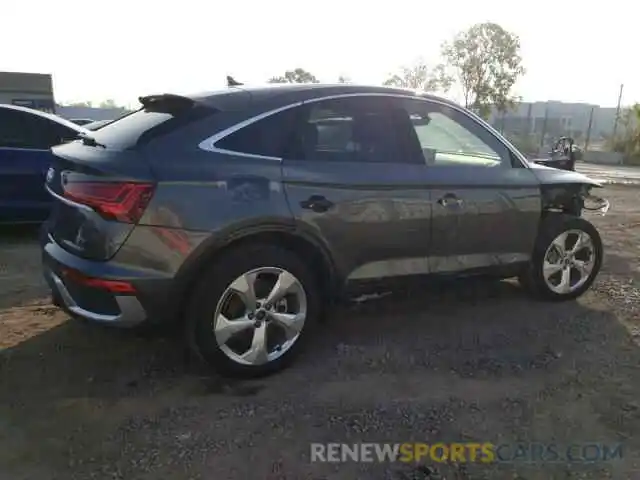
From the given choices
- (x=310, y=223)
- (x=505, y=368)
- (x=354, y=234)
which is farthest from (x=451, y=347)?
(x=310, y=223)

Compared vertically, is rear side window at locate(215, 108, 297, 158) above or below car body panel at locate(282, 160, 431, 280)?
above

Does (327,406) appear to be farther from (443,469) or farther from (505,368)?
(505,368)

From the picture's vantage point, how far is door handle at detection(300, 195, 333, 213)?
11.1ft

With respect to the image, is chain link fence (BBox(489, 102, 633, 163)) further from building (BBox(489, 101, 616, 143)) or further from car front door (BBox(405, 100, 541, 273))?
car front door (BBox(405, 100, 541, 273))

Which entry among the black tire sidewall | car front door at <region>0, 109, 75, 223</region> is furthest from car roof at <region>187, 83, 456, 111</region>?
car front door at <region>0, 109, 75, 223</region>

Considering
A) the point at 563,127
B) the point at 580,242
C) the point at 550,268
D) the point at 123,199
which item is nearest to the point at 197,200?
the point at 123,199

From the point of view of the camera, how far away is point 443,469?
2648mm

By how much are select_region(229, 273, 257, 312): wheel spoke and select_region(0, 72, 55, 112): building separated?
2959 cm

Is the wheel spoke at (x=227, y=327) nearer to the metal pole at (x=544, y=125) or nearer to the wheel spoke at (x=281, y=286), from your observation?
the wheel spoke at (x=281, y=286)

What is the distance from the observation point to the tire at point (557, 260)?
4641 mm

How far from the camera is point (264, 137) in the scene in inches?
132

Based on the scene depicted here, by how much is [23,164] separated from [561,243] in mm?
5299

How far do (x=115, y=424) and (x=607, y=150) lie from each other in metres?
31.7

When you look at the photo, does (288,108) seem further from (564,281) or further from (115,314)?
(564,281)
